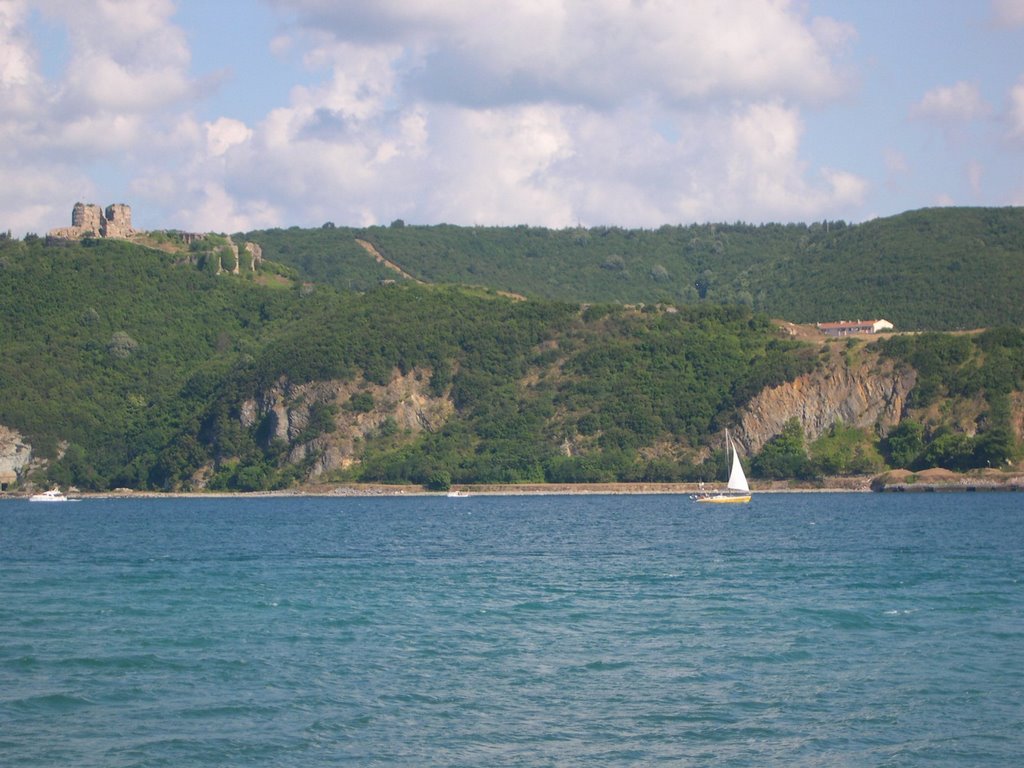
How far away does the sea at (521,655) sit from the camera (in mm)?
22109

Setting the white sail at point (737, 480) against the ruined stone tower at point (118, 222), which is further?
the ruined stone tower at point (118, 222)

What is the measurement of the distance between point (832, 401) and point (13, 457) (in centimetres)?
8179

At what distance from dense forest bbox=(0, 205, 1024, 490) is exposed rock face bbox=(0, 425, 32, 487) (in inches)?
42.2

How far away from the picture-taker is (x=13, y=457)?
140 m

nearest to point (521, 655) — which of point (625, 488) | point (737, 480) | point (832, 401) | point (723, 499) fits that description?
point (723, 499)

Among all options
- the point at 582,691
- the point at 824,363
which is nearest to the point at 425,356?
the point at 824,363

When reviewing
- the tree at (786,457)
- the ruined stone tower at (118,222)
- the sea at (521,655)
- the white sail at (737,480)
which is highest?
the ruined stone tower at (118,222)

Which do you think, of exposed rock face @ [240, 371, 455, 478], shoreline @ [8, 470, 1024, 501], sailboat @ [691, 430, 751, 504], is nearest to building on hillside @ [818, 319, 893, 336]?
shoreline @ [8, 470, 1024, 501]

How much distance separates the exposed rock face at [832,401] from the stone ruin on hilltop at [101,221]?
325 ft

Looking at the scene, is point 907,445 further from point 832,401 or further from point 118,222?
point 118,222

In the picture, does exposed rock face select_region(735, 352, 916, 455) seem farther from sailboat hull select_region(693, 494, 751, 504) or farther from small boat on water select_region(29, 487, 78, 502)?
small boat on water select_region(29, 487, 78, 502)

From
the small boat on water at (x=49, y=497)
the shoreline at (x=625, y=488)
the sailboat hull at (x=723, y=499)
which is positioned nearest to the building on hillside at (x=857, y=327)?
the shoreline at (x=625, y=488)

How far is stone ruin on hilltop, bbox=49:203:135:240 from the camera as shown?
187 meters

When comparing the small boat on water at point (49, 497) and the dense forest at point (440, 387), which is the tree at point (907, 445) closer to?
the dense forest at point (440, 387)
